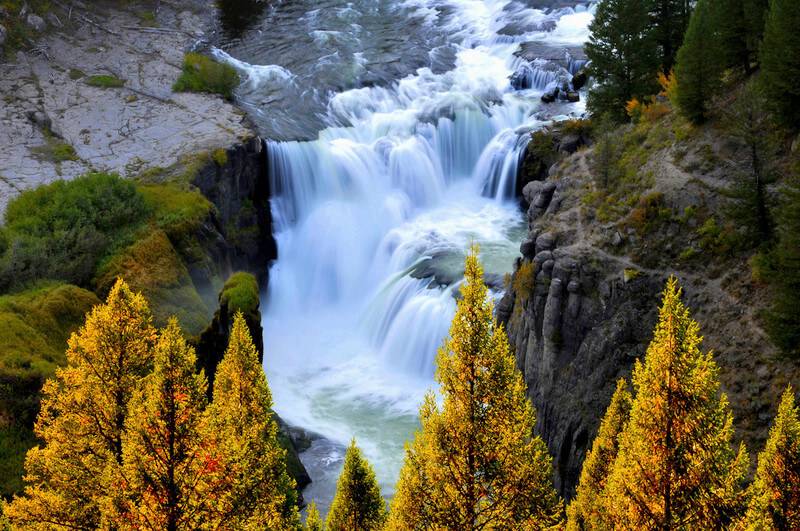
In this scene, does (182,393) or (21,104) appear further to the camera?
(21,104)

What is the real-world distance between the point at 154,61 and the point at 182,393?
168ft

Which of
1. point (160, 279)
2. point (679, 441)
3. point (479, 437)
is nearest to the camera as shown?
point (679, 441)

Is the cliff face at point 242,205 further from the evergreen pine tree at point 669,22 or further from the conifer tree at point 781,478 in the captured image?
the conifer tree at point 781,478

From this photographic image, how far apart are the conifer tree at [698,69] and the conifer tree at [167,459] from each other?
86.0 feet

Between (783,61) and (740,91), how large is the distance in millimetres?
5009

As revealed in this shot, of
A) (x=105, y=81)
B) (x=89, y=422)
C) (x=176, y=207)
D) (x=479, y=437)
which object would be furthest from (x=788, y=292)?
(x=105, y=81)

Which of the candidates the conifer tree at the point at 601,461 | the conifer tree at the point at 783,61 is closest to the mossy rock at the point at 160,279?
the conifer tree at the point at 601,461

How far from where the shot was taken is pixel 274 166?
52.1m

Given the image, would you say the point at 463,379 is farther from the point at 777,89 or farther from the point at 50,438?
the point at 777,89

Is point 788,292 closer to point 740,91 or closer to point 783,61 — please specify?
point 783,61

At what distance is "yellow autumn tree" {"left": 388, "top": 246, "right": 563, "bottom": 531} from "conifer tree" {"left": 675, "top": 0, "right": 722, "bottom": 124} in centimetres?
2183

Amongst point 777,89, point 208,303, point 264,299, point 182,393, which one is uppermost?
point 777,89

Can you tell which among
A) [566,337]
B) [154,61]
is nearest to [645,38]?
[566,337]

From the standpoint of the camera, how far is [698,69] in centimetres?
3250
